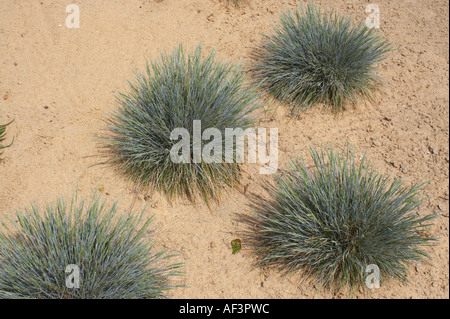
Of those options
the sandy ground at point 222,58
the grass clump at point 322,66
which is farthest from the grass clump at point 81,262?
the grass clump at point 322,66

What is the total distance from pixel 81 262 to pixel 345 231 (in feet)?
5.30

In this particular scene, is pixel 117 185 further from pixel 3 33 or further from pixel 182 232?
pixel 3 33

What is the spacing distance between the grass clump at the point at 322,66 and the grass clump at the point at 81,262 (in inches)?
71.1

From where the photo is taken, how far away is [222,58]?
3.97m

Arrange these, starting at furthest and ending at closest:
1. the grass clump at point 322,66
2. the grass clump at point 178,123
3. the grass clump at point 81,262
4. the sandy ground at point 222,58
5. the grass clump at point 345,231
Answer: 1. the grass clump at point 322,66
2. the grass clump at point 178,123
3. the sandy ground at point 222,58
4. the grass clump at point 345,231
5. the grass clump at point 81,262

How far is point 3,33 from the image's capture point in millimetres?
4215

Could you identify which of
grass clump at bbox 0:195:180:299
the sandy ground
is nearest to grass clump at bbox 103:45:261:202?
the sandy ground

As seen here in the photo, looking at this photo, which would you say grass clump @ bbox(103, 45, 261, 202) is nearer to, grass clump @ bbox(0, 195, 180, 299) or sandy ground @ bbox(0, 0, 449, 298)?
sandy ground @ bbox(0, 0, 449, 298)

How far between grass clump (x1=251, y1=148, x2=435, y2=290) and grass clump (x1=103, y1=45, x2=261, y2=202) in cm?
65

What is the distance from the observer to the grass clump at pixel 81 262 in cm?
234

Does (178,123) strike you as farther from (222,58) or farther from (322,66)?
(322,66)

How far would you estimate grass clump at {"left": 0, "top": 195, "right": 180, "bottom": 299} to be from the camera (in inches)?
92.2

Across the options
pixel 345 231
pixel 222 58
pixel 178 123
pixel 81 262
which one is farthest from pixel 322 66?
pixel 81 262

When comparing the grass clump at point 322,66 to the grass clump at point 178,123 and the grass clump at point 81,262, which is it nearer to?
the grass clump at point 178,123
